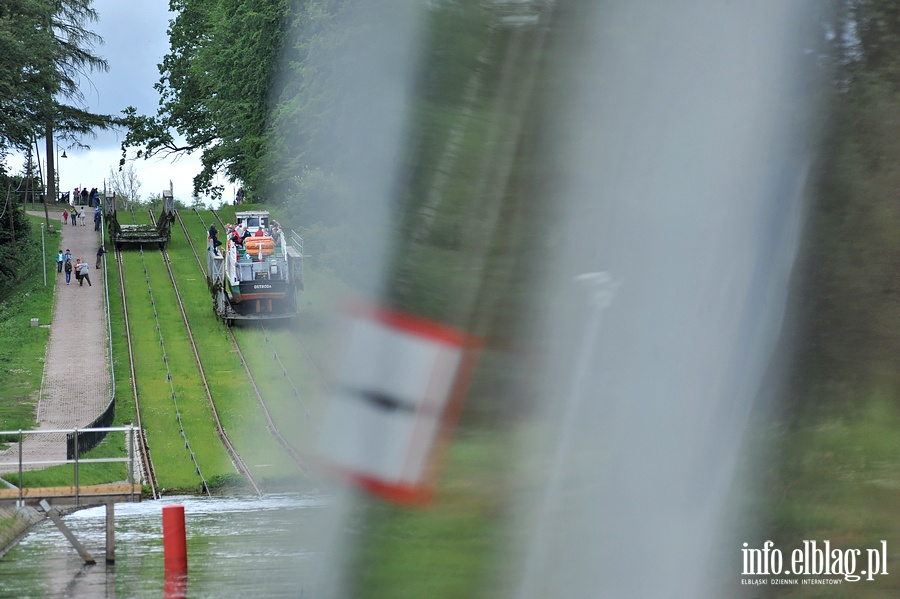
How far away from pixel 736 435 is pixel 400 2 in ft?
12.4

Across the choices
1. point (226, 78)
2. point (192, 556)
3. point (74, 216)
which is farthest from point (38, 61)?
point (192, 556)

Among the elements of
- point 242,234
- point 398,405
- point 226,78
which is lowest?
point 242,234

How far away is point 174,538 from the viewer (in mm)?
10969

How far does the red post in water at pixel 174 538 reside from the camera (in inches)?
425

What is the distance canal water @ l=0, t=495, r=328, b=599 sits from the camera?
31.4ft

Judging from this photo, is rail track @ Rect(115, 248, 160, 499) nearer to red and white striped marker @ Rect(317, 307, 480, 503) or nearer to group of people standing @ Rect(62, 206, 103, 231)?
red and white striped marker @ Rect(317, 307, 480, 503)

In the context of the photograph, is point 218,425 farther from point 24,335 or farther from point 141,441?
point 24,335

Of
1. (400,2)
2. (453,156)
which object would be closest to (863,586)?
(453,156)

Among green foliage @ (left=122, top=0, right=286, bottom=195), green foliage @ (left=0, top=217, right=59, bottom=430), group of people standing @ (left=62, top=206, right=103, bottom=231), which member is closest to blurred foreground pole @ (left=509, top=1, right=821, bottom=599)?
green foliage @ (left=122, top=0, right=286, bottom=195)

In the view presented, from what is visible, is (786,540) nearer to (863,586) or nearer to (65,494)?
(863,586)

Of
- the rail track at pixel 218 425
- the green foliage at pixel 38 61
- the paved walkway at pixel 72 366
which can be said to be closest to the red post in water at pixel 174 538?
the rail track at pixel 218 425

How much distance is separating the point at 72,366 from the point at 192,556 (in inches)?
720

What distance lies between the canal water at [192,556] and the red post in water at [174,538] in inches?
6.3

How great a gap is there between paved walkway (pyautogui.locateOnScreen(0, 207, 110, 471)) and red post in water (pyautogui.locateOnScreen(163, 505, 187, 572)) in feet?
28.0
